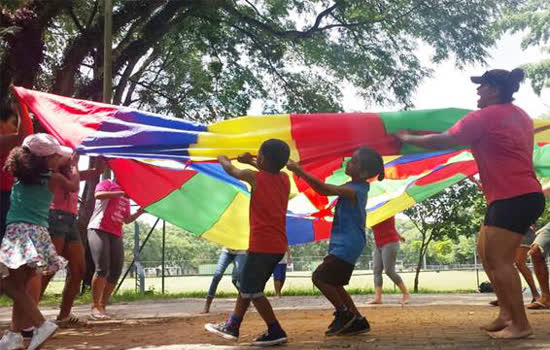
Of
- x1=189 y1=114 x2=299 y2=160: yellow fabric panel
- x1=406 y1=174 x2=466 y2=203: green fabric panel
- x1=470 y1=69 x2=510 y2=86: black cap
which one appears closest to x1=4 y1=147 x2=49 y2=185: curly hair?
x1=189 y1=114 x2=299 y2=160: yellow fabric panel

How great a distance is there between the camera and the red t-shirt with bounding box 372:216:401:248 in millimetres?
7716

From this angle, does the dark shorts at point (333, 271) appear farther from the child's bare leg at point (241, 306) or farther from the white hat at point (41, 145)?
the white hat at point (41, 145)

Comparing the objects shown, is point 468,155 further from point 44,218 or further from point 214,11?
point 214,11

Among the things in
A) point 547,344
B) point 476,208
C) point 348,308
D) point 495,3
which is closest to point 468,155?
point 348,308

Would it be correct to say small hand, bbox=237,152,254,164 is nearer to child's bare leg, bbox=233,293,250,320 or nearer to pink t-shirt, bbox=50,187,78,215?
child's bare leg, bbox=233,293,250,320

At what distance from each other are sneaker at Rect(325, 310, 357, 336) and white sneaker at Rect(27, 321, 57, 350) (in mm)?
1810

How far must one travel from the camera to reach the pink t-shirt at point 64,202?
203 inches

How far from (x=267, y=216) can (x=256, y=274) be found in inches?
15.2

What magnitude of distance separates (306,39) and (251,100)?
1914 mm

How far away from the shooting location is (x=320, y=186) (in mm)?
4266

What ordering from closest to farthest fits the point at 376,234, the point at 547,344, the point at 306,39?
1. the point at 547,344
2. the point at 376,234
3. the point at 306,39

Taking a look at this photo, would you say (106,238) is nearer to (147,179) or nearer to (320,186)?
(147,179)

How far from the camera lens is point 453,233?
15312 millimetres

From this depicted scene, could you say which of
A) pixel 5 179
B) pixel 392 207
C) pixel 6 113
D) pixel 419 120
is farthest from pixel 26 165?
pixel 392 207
